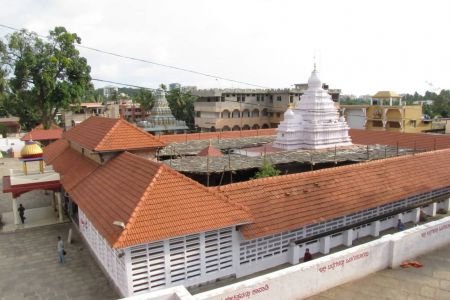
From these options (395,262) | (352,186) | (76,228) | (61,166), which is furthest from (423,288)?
(61,166)

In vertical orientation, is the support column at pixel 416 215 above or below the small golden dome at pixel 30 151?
below

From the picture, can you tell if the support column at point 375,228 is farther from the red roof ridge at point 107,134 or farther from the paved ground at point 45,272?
the red roof ridge at point 107,134

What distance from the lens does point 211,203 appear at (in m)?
13.1

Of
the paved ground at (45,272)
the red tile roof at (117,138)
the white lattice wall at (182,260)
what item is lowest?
the paved ground at (45,272)

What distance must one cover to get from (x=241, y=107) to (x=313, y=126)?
29.6m

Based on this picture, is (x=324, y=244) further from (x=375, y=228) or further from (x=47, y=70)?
(x=47, y=70)

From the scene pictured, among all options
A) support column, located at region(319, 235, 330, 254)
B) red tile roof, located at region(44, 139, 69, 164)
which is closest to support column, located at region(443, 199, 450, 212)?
support column, located at region(319, 235, 330, 254)

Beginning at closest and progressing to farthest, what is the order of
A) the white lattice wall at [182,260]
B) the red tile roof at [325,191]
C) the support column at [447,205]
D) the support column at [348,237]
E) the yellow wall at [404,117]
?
the white lattice wall at [182,260], the red tile roof at [325,191], the support column at [348,237], the support column at [447,205], the yellow wall at [404,117]

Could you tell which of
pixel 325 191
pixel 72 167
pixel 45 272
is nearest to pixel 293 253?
pixel 325 191

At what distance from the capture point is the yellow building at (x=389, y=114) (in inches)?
2003

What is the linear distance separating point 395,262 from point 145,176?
353 inches

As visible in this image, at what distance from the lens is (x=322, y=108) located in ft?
103

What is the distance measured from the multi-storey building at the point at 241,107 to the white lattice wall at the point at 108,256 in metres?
40.6

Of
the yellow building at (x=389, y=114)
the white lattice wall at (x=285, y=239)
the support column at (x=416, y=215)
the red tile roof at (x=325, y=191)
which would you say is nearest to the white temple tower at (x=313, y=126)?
the red tile roof at (x=325, y=191)
